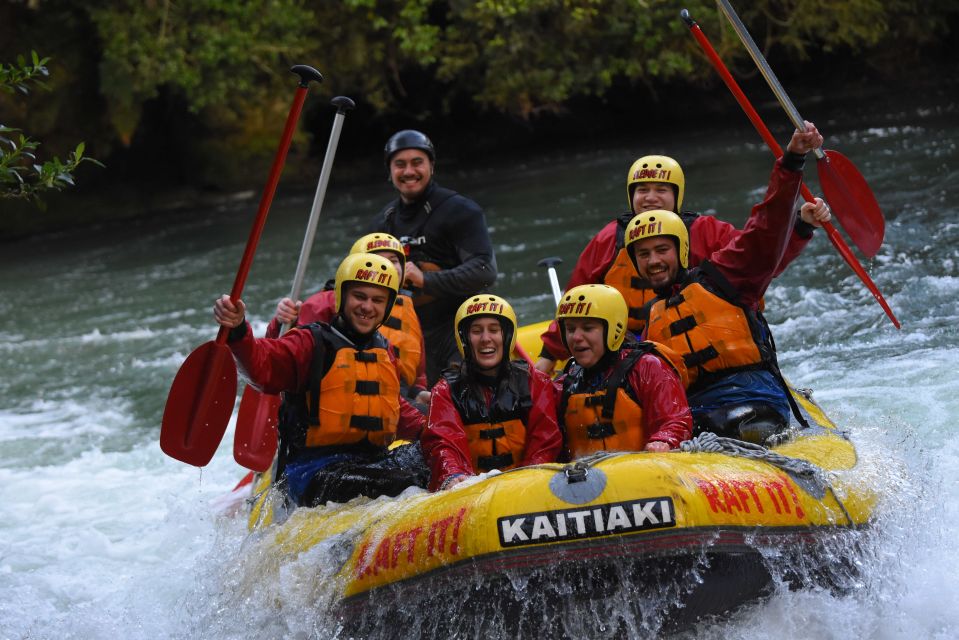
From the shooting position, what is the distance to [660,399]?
407 centimetres

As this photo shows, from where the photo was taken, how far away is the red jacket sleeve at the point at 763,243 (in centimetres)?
437

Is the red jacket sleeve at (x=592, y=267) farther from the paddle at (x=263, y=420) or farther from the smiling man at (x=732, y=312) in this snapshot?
the paddle at (x=263, y=420)

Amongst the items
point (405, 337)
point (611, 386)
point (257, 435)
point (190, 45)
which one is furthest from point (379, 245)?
point (190, 45)

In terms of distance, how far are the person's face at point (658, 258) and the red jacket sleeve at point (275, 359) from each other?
1.34 m

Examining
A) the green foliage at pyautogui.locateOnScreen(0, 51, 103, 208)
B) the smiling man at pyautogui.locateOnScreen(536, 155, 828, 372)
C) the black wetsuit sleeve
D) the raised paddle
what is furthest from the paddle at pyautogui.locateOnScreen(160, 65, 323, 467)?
the raised paddle

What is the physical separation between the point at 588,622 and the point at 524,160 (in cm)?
1418

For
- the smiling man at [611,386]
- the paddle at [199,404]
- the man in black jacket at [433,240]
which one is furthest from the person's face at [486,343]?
the man in black jacket at [433,240]

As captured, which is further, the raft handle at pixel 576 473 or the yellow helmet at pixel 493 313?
the yellow helmet at pixel 493 313

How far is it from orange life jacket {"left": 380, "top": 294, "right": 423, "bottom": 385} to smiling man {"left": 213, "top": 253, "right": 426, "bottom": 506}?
2.31 feet

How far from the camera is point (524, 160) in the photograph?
1727 cm

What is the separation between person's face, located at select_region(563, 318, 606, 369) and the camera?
4.18m

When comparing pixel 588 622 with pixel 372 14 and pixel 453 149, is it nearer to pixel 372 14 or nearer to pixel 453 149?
pixel 372 14

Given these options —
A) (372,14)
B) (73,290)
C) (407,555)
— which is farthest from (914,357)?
(372,14)

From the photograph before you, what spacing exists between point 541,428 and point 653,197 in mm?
1501
